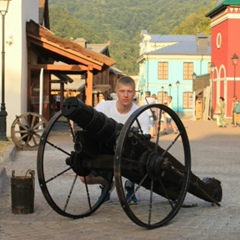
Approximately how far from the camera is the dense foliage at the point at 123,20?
109438 millimetres

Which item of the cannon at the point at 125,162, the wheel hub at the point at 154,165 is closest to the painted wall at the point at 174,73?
the cannon at the point at 125,162

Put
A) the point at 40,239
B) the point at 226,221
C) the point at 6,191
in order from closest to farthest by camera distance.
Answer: the point at 40,239 → the point at 226,221 → the point at 6,191

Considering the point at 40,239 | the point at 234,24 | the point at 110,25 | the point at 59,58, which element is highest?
the point at 110,25

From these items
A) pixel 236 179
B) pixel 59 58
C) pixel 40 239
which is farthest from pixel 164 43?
pixel 40 239

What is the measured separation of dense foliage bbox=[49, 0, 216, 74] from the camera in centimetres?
10944

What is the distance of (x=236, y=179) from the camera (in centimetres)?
1169

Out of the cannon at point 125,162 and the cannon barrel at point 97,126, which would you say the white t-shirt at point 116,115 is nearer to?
the cannon at point 125,162

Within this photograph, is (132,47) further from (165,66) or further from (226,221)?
(226,221)

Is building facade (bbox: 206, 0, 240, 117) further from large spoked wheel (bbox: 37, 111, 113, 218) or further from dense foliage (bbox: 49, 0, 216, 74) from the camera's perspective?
dense foliage (bbox: 49, 0, 216, 74)

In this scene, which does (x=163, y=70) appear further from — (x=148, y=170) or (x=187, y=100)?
(x=148, y=170)

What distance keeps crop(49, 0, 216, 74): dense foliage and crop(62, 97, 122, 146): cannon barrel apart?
95774 millimetres

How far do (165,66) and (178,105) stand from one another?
4.86 metres

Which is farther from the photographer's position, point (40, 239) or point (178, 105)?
point (178, 105)

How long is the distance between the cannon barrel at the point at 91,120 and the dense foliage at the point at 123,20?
3771 inches
